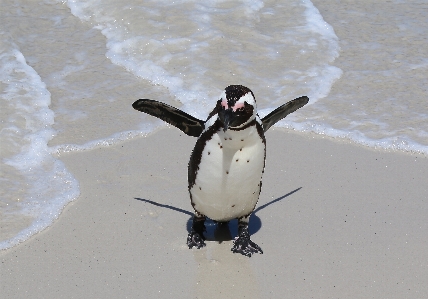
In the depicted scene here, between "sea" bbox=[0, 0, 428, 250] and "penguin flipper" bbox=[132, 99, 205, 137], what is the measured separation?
1081 mm

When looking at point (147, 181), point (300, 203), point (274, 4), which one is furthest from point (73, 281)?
point (274, 4)

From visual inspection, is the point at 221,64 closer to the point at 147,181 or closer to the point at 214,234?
the point at 147,181

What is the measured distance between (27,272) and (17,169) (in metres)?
1.49

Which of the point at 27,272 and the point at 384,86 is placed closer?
the point at 27,272

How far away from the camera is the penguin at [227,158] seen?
380 centimetres

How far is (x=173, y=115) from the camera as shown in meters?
4.32

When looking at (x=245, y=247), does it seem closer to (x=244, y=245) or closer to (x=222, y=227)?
(x=244, y=245)

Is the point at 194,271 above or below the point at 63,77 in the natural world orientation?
above

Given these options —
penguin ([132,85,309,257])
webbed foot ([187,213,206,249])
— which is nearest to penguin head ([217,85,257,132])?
penguin ([132,85,309,257])

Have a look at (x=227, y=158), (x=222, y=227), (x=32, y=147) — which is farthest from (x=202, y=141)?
(x=32, y=147)

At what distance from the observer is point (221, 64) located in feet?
25.6

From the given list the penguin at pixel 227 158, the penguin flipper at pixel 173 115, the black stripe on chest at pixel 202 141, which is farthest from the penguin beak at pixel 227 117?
the penguin flipper at pixel 173 115

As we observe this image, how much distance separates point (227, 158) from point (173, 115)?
0.47m

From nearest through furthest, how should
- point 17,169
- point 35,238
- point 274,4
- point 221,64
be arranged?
1. point 35,238
2. point 17,169
3. point 221,64
4. point 274,4
